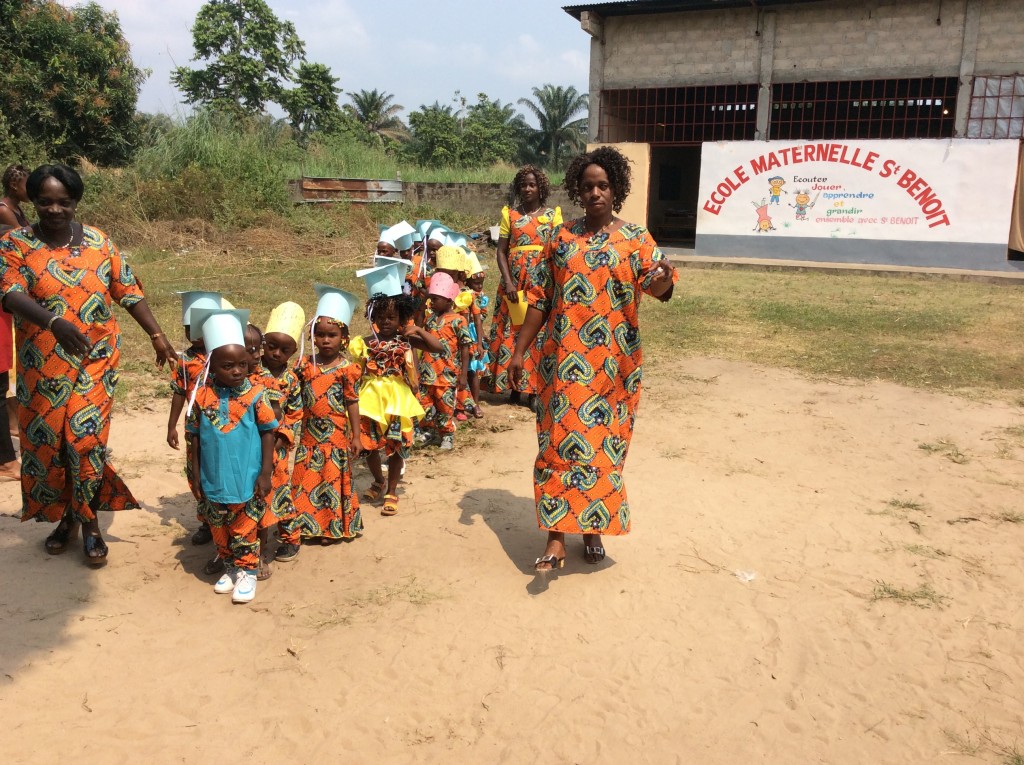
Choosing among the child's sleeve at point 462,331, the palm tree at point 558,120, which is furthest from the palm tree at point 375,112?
the child's sleeve at point 462,331

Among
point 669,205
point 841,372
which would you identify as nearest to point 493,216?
point 669,205

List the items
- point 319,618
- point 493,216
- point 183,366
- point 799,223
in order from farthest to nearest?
point 493,216
point 799,223
point 183,366
point 319,618

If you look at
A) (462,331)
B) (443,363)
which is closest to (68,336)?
(443,363)

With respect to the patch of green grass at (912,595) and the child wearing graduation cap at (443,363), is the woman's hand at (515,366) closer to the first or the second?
the child wearing graduation cap at (443,363)

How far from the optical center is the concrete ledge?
15.3 meters

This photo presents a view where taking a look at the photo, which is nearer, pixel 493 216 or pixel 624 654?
pixel 624 654

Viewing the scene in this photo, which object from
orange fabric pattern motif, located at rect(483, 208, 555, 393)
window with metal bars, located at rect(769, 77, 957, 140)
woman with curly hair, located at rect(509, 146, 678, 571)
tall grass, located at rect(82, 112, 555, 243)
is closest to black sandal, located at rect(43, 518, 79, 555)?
woman with curly hair, located at rect(509, 146, 678, 571)

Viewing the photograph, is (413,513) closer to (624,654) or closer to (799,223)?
(624,654)

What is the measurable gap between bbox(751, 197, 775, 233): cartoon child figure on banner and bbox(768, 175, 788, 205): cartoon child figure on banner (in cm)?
14

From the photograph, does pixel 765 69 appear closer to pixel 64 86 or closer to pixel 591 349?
pixel 64 86

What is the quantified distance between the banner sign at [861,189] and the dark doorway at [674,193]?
4.43 meters

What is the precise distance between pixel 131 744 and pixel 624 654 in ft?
5.57

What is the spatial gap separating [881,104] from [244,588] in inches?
773

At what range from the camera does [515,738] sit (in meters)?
2.69
